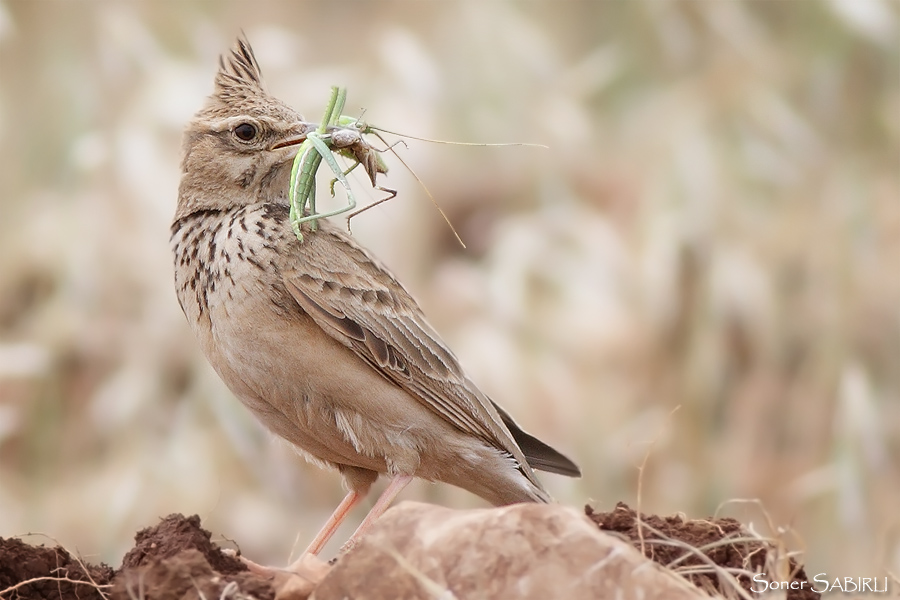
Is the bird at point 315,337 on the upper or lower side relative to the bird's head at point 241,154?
lower

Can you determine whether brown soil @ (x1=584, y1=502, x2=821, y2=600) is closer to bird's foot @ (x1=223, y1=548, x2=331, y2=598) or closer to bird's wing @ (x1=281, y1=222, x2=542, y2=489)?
bird's wing @ (x1=281, y1=222, x2=542, y2=489)

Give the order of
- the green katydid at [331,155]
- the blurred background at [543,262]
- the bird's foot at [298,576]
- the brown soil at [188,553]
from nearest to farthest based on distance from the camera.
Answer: the bird's foot at [298,576], the brown soil at [188,553], the green katydid at [331,155], the blurred background at [543,262]

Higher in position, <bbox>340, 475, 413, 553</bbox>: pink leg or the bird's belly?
the bird's belly

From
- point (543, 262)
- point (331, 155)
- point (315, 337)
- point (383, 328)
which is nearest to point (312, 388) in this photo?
point (315, 337)

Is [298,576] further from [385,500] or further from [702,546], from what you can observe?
[702,546]

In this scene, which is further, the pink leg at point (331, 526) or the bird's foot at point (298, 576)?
the pink leg at point (331, 526)

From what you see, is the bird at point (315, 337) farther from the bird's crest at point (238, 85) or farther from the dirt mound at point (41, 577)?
the dirt mound at point (41, 577)

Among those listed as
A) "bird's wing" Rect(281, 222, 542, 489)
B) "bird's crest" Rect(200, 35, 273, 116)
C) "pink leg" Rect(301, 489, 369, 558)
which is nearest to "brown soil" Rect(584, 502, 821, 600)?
"bird's wing" Rect(281, 222, 542, 489)

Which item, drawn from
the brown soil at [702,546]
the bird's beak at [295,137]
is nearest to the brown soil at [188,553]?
the brown soil at [702,546]
